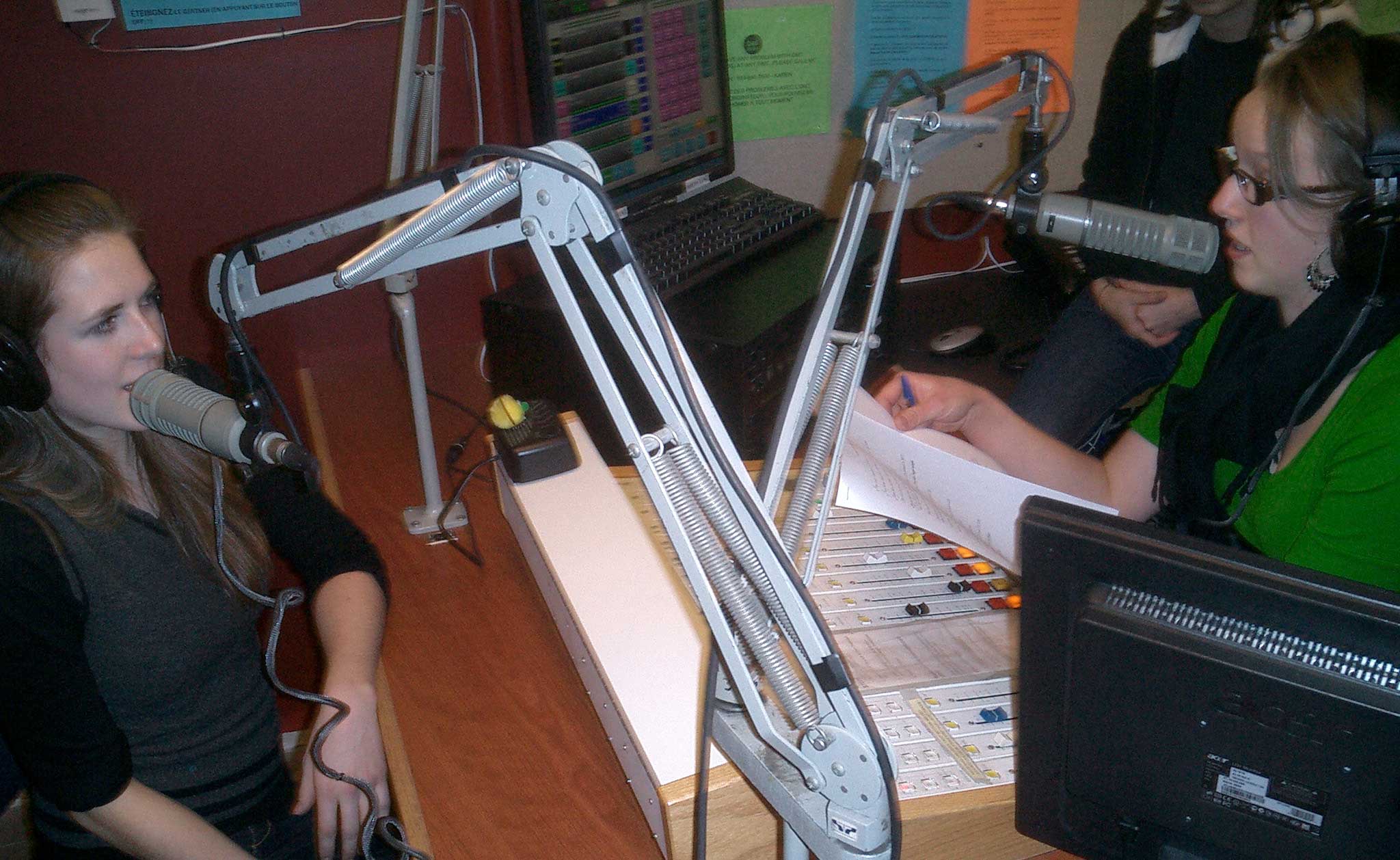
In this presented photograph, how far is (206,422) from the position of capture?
1.67 ft

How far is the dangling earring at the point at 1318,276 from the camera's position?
969 mm

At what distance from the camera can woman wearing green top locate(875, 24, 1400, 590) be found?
84 cm

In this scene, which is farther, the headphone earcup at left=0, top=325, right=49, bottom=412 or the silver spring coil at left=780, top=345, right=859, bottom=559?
the headphone earcup at left=0, top=325, right=49, bottom=412

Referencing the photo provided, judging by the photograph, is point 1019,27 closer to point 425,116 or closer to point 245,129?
point 425,116

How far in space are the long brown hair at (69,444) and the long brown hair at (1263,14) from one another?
1.51m

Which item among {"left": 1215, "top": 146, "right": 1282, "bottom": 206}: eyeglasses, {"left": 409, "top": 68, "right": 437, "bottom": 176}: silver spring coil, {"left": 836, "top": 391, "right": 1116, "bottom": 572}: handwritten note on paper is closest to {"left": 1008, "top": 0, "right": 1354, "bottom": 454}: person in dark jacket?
{"left": 1215, "top": 146, "right": 1282, "bottom": 206}: eyeglasses

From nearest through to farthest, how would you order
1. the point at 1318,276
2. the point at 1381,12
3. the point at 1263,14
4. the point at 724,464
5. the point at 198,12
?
the point at 724,464 → the point at 1318,276 → the point at 198,12 → the point at 1263,14 → the point at 1381,12

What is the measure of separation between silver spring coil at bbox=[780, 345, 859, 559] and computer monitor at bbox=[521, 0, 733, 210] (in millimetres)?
765

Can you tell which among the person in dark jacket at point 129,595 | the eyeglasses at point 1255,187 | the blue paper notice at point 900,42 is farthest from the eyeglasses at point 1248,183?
the person in dark jacket at point 129,595

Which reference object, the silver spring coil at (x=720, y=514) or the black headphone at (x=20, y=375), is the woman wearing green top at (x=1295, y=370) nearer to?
the silver spring coil at (x=720, y=514)

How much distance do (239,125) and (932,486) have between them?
1136 mm

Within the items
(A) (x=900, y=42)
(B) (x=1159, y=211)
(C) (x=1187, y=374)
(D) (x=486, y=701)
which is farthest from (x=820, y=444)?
(A) (x=900, y=42)

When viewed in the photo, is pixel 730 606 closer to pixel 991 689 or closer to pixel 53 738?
pixel 991 689

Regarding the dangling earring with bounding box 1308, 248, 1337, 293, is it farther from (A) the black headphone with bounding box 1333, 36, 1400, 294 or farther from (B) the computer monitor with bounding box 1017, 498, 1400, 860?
(B) the computer monitor with bounding box 1017, 498, 1400, 860
